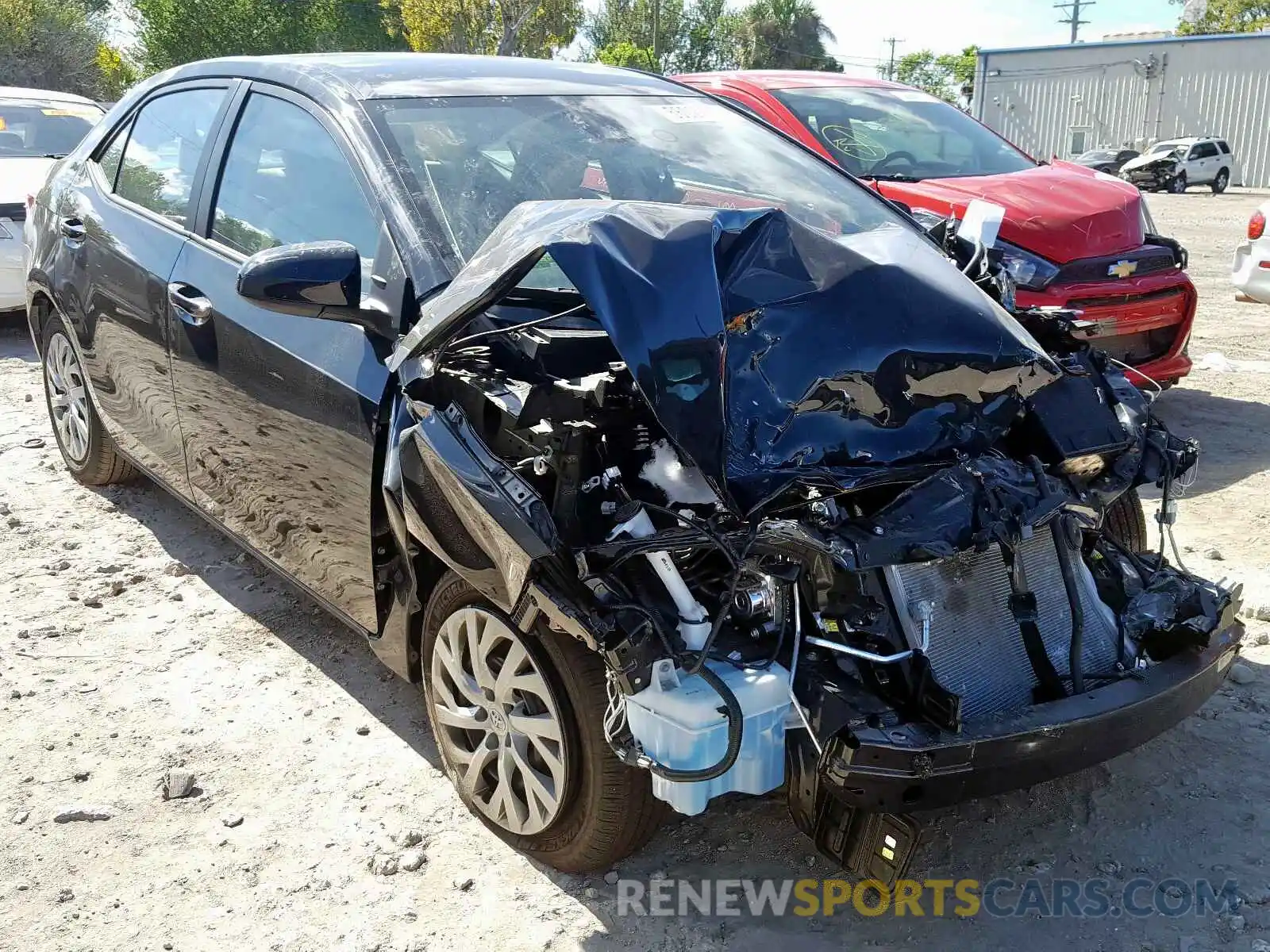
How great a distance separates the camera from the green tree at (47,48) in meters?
38.6

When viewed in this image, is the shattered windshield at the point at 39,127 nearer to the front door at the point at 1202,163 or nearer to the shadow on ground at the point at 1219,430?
the shadow on ground at the point at 1219,430

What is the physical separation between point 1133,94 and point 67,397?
125 feet

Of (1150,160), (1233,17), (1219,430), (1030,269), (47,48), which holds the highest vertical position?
(47,48)

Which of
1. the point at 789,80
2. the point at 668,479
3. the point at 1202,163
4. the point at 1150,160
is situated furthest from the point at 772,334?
the point at 1202,163

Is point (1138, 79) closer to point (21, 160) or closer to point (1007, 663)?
point (21, 160)

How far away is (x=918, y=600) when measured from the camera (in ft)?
8.35

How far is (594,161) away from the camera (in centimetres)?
340

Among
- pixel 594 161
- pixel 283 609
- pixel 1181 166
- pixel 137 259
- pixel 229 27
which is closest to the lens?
pixel 594 161

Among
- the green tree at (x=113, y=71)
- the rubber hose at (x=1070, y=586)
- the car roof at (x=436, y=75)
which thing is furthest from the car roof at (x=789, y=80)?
the green tree at (x=113, y=71)

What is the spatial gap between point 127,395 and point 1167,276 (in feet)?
16.7

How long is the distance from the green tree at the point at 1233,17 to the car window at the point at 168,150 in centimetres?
5377

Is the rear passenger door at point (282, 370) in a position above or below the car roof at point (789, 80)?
below

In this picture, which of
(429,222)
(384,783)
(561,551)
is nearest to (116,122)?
(429,222)

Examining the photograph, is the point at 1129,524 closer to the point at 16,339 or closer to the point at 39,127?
the point at 16,339
